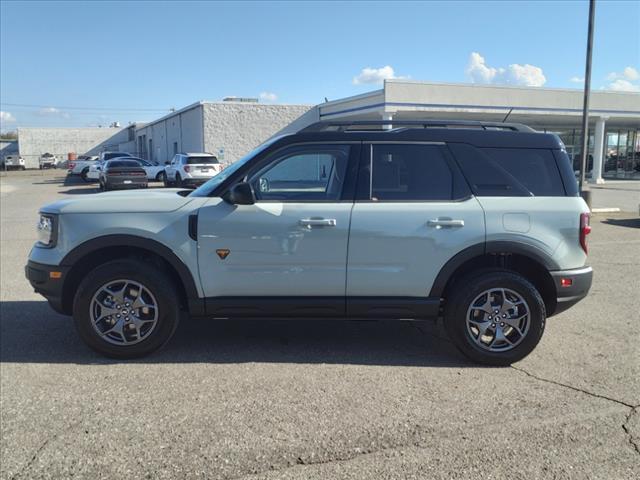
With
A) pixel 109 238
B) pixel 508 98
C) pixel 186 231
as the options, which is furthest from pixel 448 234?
pixel 508 98

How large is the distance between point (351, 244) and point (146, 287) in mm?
1727

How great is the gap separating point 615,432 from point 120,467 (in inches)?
119

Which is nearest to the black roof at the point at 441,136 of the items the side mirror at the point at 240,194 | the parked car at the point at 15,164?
the side mirror at the point at 240,194

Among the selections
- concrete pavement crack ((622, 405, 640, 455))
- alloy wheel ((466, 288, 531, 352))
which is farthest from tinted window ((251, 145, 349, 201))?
concrete pavement crack ((622, 405, 640, 455))

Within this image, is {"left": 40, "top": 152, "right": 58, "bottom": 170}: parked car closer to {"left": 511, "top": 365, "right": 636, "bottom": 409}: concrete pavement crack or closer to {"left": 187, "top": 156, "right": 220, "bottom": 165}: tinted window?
{"left": 187, "top": 156, "right": 220, "bottom": 165}: tinted window

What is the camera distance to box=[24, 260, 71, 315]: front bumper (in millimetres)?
4555

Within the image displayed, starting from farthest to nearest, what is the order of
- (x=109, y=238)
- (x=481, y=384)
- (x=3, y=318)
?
(x=3, y=318)
(x=109, y=238)
(x=481, y=384)

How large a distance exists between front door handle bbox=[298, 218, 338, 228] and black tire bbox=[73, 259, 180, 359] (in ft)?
4.08

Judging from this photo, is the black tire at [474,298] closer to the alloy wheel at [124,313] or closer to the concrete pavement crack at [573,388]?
the concrete pavement crack at [573,388]

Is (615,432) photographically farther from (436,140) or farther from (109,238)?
(109,238)

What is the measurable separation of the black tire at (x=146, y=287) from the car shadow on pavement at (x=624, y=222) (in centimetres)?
1274

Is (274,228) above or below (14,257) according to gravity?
above

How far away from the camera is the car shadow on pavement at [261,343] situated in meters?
4.69

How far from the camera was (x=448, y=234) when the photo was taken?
177 inches
